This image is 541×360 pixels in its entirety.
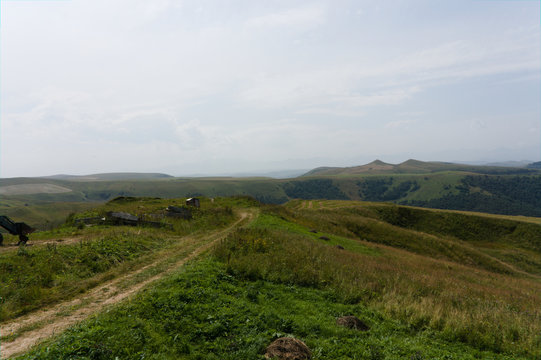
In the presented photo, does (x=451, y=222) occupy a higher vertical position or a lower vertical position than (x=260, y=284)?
lower

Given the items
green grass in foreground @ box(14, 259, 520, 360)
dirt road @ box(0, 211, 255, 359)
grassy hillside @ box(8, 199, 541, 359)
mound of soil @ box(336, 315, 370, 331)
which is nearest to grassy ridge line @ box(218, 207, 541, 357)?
grassy hillside @ box(8, 199, 541, 359)

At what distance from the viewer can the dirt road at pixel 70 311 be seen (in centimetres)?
719

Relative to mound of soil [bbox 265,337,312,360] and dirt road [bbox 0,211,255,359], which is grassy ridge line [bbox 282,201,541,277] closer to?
dirt road [bbox 0,211,255,359]

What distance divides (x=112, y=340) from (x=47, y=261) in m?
9.93

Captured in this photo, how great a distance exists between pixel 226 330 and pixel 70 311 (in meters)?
6.34

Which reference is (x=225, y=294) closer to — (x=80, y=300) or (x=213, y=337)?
(x=213, y=337)

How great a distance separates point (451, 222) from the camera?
69062mm

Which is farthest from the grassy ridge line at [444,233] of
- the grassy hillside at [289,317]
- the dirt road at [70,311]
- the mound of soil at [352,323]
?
the mound of soil at [352,323]

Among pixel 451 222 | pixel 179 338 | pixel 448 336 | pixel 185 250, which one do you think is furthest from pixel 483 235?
pixel 179 338

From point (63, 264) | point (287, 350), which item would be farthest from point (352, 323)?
point (63, 264)

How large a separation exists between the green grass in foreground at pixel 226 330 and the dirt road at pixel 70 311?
1235mm

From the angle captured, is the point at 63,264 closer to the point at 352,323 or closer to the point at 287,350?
the point at 287,350

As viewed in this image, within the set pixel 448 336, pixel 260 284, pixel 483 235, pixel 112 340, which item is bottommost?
pixel 483 235

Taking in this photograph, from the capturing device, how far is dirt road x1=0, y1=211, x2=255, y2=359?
23.6ft
